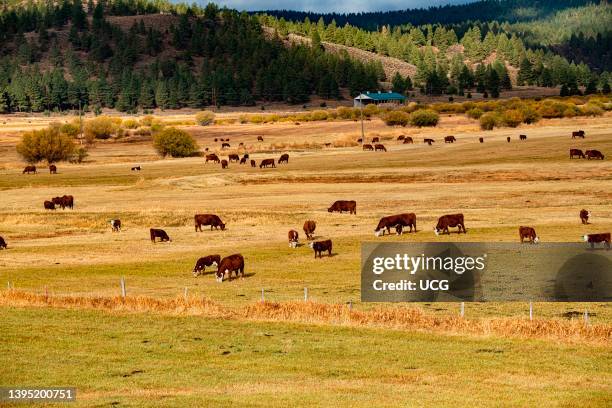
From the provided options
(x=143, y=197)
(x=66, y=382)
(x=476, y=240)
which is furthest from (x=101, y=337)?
(x=143, y=197)

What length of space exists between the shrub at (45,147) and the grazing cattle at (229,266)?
259 feet

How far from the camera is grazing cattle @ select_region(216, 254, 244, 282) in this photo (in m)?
37.2

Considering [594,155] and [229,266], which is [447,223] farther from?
[594,155]

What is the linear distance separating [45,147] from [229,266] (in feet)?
261

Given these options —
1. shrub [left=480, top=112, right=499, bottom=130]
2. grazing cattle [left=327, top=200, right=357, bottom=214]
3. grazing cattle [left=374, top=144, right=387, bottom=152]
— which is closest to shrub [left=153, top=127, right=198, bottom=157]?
grazing cattle [left=374, top=144, right=387, bottom=152]

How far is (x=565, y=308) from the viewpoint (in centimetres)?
3081

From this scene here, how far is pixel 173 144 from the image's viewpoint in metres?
117

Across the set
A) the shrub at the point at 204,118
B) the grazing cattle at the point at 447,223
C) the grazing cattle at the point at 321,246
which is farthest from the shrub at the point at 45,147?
the grazing cattle at the point at 321,246

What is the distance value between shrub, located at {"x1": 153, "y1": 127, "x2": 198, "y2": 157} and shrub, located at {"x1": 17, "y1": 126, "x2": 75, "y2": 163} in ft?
35.8

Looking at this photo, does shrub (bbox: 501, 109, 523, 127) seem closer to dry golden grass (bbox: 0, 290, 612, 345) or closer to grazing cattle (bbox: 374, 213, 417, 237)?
grazing cattle (bbox: 374, 213, 417, 237)

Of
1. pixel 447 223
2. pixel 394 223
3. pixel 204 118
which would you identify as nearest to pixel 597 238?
pixel 447 223

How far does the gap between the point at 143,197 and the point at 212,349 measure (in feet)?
158

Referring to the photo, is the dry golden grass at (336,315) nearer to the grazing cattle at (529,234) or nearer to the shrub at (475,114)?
the grazing cattle at (529,234)

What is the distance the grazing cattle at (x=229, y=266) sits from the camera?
37.2 metres
